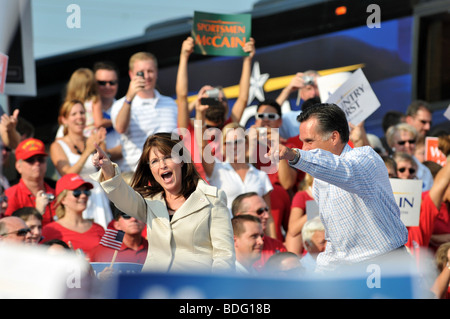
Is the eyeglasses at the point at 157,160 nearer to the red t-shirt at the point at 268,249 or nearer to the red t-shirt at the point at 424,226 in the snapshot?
the red t-shirt at the point at 268,249

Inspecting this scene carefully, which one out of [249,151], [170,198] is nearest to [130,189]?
[170,198]

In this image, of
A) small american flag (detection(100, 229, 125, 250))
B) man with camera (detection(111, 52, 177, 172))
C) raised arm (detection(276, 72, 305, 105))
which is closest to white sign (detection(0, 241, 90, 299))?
small american flag (detection(100, 229, 125, 250))

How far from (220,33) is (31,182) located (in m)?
2.23

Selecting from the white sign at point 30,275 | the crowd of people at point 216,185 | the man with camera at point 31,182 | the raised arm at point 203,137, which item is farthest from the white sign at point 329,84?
the white sign at point 30,275

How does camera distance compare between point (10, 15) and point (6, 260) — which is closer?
point (6, 260)

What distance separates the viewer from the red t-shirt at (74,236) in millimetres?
6812

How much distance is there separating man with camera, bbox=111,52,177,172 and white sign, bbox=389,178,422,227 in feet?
7.39

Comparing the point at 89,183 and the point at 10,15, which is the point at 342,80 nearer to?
the point at 89,183

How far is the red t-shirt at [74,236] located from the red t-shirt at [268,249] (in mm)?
1346

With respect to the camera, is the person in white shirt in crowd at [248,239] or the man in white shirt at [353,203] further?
the person in white shirt in crowd at [248,239]

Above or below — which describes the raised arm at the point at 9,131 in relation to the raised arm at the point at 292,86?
below

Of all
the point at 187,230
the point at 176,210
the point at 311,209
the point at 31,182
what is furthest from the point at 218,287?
the point at 31,182
